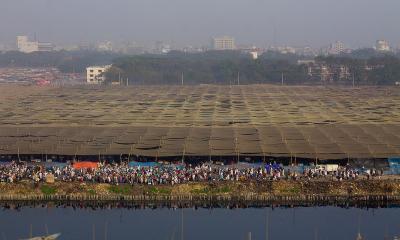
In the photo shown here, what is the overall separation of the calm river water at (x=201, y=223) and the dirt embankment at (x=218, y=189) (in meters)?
0.75

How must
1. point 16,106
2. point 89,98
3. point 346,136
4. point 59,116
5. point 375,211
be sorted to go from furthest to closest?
point 89,98 → point 16,106 → point 59,116 → point 346,136 → point 375,211

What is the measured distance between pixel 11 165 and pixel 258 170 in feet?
30.5

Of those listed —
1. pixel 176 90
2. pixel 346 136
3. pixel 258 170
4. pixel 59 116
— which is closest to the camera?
pixel 258 170

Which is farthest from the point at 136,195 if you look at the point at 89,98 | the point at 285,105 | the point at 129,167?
the point at 89,98

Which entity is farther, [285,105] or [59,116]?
[285,105]

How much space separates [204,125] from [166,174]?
11.8 m

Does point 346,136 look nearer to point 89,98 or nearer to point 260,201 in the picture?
point 260,201

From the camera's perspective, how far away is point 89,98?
55.7 metres

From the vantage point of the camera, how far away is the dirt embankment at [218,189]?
79.5 ft

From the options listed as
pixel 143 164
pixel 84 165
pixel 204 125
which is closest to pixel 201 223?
pixel 143 164

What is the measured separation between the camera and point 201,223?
22.2 m

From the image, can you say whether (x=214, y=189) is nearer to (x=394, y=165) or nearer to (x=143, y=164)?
(x=143, y=164)

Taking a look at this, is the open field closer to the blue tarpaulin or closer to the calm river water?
the blue tarpaulin

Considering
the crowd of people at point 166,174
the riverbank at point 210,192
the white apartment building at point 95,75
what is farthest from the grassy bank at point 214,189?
the white apartment building at point 95,75
